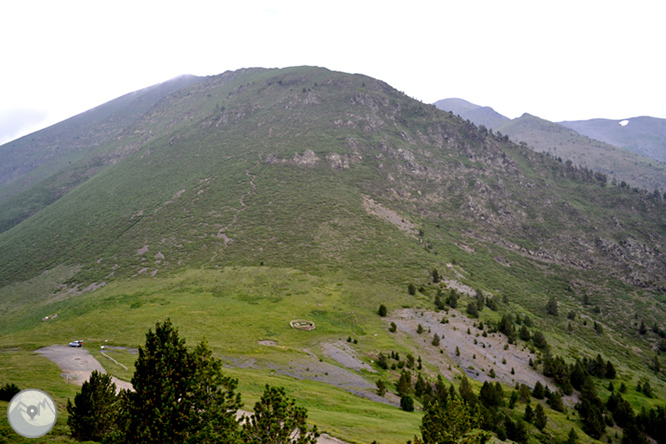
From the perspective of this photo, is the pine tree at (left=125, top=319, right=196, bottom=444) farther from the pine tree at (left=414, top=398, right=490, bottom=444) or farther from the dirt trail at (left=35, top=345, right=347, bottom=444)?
the dirt trail at (left=35, top=345, right=347, bottom=444)

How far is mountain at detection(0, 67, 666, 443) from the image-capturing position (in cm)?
4028

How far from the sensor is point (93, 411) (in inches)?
582

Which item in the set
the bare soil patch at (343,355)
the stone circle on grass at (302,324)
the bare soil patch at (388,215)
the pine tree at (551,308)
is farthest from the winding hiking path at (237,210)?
the pine tree at (551,308)

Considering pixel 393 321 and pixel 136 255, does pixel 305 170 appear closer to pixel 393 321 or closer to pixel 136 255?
pixel 136 255

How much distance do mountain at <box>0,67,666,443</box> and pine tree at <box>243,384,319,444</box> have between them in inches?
493

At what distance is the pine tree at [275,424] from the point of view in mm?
8414

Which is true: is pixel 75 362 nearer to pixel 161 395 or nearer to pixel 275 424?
pixel 161 395

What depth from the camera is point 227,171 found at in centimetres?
10762

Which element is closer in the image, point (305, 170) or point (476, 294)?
point (476, 294)

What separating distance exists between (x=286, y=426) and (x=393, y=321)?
4481 cm

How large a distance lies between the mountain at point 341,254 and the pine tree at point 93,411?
11.7 m

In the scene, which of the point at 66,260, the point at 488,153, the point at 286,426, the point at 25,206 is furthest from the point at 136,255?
the point at 488,153

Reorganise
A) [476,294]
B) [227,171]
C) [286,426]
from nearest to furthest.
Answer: [286,426]
[476,294]
[227,171]

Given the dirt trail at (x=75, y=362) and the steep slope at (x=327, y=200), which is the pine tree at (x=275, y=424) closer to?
the dirt trail at (x=75, y=362)
